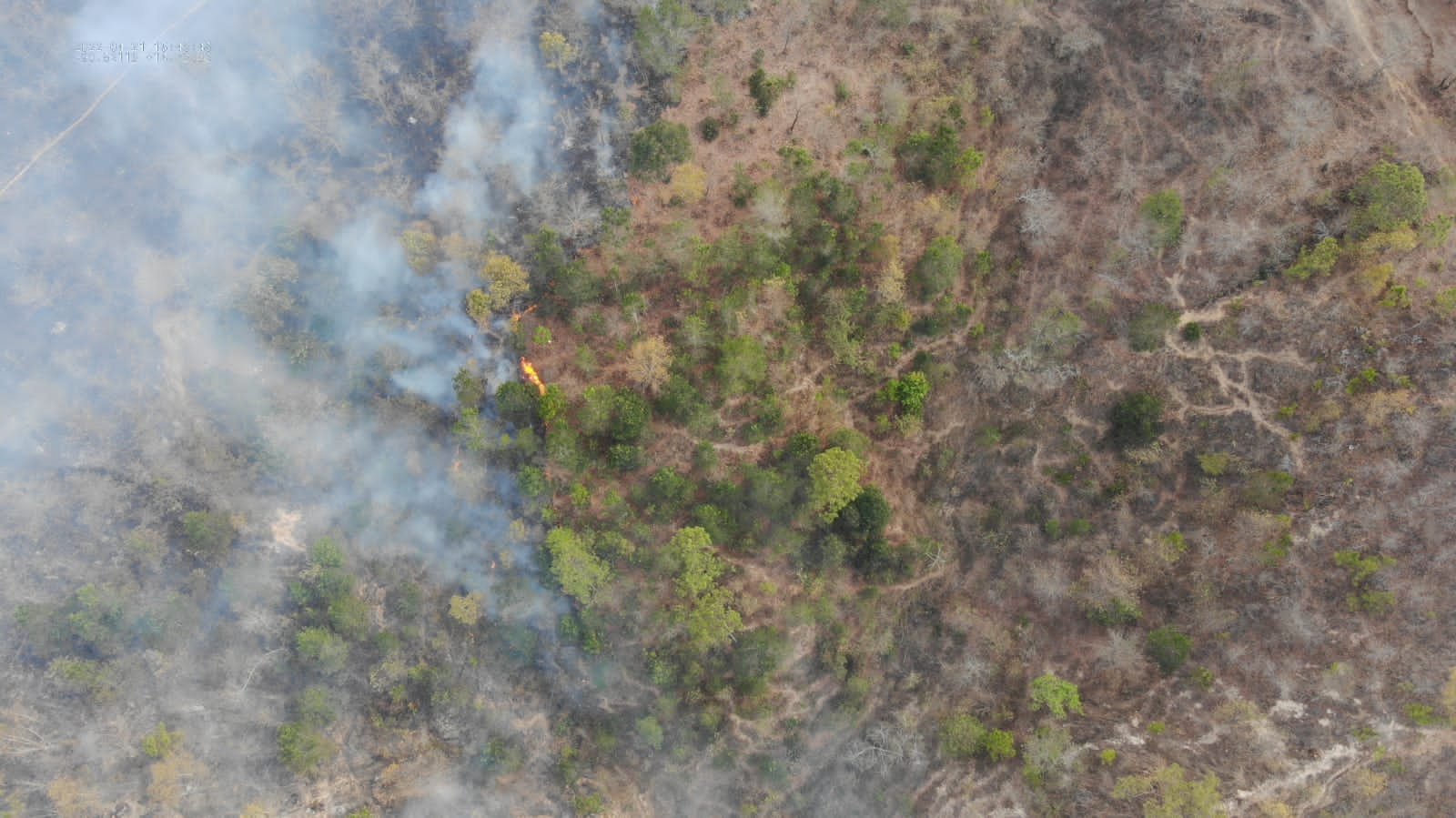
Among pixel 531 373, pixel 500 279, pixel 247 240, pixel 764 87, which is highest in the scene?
pixel 764 87

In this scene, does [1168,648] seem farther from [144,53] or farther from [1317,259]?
[144,53]

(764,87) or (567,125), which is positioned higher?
(764,87)

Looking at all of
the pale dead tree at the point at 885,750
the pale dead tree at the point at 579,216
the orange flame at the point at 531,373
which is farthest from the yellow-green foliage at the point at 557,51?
the pale dead tree at the point at 885,750

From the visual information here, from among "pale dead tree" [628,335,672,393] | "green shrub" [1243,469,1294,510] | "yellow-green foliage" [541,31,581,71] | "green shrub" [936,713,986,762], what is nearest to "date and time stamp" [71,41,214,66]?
"yellow-green foliage" [541,31,581,71]

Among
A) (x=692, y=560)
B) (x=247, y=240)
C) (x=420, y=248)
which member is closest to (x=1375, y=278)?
(x=692, y=560)

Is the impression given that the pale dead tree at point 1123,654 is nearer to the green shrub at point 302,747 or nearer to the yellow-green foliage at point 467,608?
the yellow-green foliage at point 467,608

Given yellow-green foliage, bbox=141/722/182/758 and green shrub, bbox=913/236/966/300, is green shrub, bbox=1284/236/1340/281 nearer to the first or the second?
green shrub, bbox=913/236/966/300
